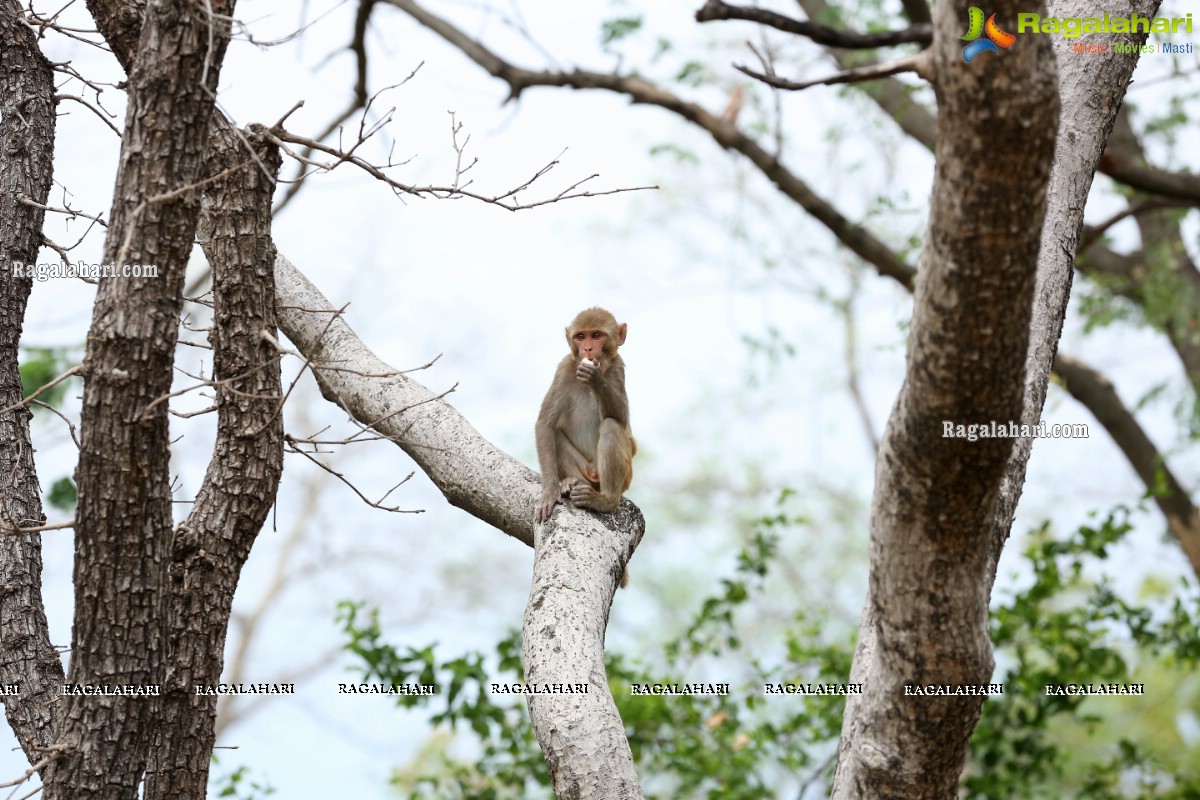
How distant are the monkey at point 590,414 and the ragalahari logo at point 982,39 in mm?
2883

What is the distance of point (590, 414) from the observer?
557cm

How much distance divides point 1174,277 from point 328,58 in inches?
246

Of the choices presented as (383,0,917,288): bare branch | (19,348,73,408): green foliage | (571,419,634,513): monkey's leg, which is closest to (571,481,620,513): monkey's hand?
(571,419,634,513): monkey's leg

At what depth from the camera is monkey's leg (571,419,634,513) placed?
176 inches

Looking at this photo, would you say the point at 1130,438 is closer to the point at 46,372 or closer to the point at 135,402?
the point at 46,372

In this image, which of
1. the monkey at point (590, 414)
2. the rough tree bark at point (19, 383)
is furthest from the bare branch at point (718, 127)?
the rough tree bark at point (19, 383)

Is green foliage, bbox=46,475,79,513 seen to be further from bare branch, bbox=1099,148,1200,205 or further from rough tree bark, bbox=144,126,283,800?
bare branch, bbox=1099,148,1200,205

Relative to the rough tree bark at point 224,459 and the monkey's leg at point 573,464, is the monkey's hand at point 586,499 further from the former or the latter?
the rough tree bark at point 224,459

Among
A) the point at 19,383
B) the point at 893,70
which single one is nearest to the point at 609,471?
the point at 19,383

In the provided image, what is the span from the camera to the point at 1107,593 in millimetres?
6934

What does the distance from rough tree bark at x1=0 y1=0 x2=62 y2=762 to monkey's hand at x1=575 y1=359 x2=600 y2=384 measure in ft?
7.31

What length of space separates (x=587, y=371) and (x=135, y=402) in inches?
97.8

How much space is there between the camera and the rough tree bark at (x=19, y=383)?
367cm

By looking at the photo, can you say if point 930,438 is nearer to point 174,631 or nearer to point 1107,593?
point 174,631
